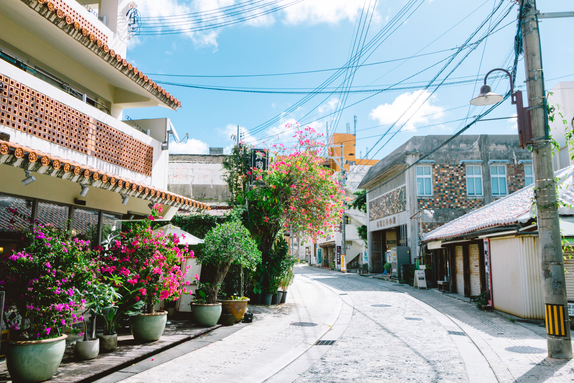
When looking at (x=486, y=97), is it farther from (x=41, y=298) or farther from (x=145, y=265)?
(x=41, y=298)

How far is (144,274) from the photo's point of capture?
26.0ft

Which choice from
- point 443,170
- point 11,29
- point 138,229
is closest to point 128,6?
point 11,29

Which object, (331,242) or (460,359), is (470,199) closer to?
(460,359)

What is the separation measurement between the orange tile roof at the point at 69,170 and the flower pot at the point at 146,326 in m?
2.49

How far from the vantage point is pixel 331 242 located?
4791 centimetres

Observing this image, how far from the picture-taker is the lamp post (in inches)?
282

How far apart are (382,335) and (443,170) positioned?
1821 cm

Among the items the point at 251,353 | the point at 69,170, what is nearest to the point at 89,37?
the point at 69,170

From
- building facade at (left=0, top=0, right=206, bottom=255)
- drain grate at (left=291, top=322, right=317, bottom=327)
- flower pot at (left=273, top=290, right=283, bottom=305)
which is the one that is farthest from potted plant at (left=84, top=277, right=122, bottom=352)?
flower pot at (left=273, top=290, right=283, bottom=305)

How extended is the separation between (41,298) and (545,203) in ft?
27.3

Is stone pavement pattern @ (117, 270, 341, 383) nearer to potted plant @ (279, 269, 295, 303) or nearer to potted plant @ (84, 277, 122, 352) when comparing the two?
potted plant @ (84, 277, 122, 352)

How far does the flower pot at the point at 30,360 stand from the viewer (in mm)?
5375

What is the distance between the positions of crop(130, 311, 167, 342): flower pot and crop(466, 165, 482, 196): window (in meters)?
22.0

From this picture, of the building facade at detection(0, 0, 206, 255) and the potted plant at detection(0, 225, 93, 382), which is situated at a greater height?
the building facade at detection(0, 0, 206, 255)
